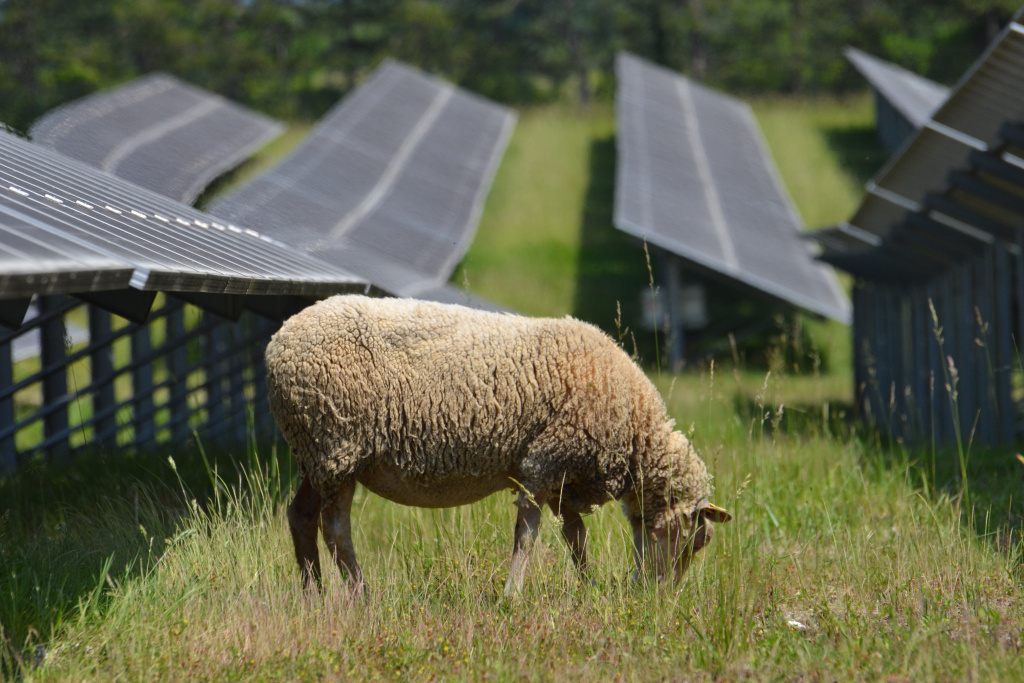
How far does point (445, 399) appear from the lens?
175 inches

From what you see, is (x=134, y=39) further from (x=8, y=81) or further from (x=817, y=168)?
(x=817, y=168)

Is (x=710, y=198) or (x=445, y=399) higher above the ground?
(x=445, y=399)

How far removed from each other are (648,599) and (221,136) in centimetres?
1996

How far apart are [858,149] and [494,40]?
25.7 m

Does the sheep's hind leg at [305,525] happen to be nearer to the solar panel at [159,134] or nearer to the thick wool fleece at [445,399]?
the thick wool fleece at [445,399]

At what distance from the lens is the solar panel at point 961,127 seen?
6.24 m

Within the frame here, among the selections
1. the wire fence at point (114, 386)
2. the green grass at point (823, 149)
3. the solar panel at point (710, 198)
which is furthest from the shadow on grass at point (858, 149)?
the wire fence at point (114, 386)

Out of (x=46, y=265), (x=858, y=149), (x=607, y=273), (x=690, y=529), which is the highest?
(x=46, y=265)

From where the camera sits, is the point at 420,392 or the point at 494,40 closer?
the point at 420,392

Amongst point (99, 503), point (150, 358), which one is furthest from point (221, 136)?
point (99, 503)

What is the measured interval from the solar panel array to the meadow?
7.94ft

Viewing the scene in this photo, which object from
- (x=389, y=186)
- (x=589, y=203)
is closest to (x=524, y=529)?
(x=389, y=186)

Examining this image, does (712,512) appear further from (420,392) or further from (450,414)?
(420,392)

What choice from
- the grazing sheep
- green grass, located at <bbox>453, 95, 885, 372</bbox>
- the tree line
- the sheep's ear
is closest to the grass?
the sheep's ear
